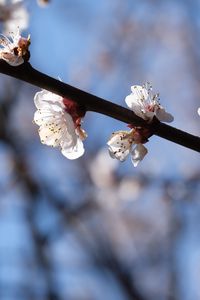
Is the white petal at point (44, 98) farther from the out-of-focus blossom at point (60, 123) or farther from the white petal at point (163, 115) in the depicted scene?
the white petal at point (163, 115)

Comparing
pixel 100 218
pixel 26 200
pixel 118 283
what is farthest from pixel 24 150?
pixel 118 283

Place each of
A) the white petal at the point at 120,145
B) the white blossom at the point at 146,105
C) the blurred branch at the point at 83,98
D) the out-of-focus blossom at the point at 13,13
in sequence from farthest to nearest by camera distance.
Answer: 1. the out-of-focus blossom at the point at 13,13
2. the white petal at the point at 120,145
3. the white blossom at the point at 146,105
4. the blurred branch at the point at 83,98

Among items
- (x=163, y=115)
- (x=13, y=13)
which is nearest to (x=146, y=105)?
(x=163, y=115)

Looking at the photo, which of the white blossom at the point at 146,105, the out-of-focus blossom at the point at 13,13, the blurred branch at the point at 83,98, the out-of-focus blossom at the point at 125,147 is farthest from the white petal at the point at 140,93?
the out-of-focus blossom at the point at 13,13

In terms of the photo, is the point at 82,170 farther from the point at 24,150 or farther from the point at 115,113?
the point at 115,113

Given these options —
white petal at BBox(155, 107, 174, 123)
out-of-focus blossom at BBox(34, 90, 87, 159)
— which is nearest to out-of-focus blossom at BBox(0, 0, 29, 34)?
out-of-focus blossom at BBox(34, 90, 87, 159)

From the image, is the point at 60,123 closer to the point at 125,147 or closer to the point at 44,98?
the point at 44,98

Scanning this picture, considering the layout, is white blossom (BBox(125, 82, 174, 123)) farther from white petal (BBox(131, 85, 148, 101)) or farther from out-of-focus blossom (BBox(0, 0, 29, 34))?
out-of-focus blossom (BBox(0, 0, 29, 34))
